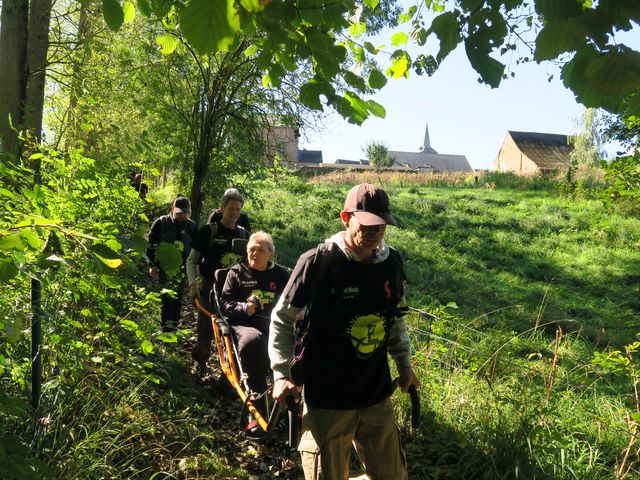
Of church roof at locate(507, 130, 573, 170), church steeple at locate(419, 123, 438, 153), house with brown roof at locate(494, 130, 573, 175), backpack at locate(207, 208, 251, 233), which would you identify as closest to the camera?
backpack at locate(207, 208, 251, 233)

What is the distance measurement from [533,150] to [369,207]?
218 ft

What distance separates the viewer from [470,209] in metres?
18.0

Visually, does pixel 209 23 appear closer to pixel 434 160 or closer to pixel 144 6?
pixel 144 6

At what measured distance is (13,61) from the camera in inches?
231

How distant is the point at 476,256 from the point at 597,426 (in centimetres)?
1024

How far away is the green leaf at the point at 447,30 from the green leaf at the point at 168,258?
1.36m

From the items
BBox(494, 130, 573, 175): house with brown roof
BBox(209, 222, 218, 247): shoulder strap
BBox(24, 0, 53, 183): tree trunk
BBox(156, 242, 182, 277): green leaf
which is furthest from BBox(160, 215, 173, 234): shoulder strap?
BBox(494, 130, 573, 175): house with brown roof

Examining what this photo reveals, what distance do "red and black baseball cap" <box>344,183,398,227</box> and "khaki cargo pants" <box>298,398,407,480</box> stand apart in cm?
105

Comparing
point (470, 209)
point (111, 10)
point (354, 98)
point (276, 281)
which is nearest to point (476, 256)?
point (470, 209)

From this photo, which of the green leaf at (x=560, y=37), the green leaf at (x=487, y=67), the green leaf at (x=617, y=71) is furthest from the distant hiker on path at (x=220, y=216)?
the green leaf at (x=617, y=71)

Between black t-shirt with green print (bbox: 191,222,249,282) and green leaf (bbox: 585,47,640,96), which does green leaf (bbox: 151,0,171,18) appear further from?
black t-shirt with green print (bbox: 191,222,249,282)

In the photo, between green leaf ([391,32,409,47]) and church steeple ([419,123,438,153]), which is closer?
green leaf ([391,32,409,47])

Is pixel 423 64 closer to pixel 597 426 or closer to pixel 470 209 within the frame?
pixel 597 426

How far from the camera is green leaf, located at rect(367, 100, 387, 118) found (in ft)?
8.38
